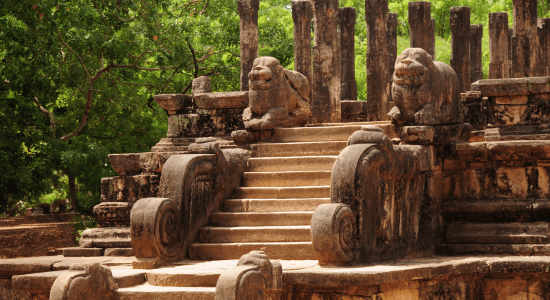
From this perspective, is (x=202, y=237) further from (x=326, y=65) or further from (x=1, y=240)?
(x=1, y=240)

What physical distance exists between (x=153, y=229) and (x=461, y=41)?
42.1 ft

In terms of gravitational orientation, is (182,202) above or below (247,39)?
below

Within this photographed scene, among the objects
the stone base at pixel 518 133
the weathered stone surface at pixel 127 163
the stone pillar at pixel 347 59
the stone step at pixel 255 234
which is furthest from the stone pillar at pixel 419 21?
the stone step at pixel 255 234

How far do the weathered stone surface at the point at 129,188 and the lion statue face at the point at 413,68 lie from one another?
129 inches

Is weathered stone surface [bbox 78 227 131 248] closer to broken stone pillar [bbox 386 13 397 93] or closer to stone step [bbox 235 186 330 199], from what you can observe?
stone step [bbox 235 186 330 199]

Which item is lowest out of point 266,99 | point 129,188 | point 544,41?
point 129,188

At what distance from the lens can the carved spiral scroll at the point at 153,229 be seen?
780 cm

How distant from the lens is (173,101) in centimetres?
1065

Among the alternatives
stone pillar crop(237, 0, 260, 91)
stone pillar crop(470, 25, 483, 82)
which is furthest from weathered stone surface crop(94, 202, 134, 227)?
stone pillar crop(470, 25, 483, 82)

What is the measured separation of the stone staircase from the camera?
8195 mm

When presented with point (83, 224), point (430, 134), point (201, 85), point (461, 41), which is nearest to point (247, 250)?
point (430, 134)

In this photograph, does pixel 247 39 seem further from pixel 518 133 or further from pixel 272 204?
pixel 518 133

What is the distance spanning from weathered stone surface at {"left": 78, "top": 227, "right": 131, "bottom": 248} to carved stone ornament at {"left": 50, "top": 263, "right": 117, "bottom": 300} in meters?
2.69

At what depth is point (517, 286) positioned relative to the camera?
8164 mm
